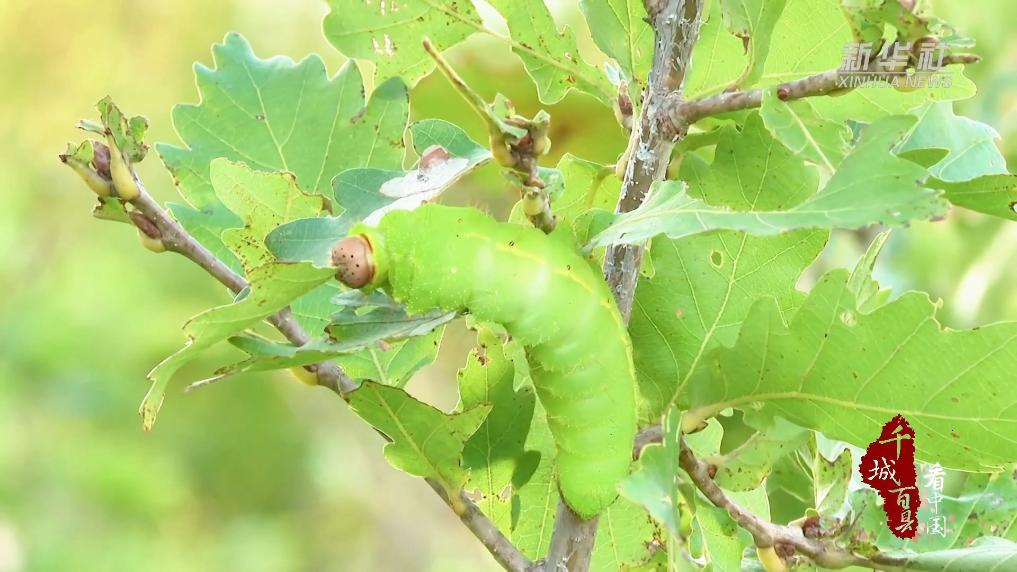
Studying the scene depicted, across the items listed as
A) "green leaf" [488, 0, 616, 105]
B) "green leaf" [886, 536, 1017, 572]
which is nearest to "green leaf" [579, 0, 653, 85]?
"green leaf" [488, 0, 616, 105]

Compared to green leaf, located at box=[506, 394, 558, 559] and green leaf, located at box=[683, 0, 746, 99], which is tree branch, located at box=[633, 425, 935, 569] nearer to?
green leaf, located at box=[506, 394, 558, 559]

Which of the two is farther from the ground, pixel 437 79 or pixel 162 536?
pixel 437 79

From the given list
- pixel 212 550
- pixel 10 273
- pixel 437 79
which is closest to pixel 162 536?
pixel 212 550

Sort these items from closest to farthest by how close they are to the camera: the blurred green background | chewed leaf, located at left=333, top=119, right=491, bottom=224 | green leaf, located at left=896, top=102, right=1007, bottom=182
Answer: chewed leaf, located at left=333, top=119, right=491, bottom=224
green leaf, located at left=896, top=102, right=1007, bottom=182
the blurred green background

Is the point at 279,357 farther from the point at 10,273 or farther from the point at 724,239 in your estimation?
the point at 10,273

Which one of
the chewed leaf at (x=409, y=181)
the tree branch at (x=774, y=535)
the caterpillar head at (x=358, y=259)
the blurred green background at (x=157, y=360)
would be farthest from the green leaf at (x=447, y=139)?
the blurred green background at (x=157, y=360)

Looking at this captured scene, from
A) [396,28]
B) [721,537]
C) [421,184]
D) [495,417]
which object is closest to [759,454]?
[721,537]
